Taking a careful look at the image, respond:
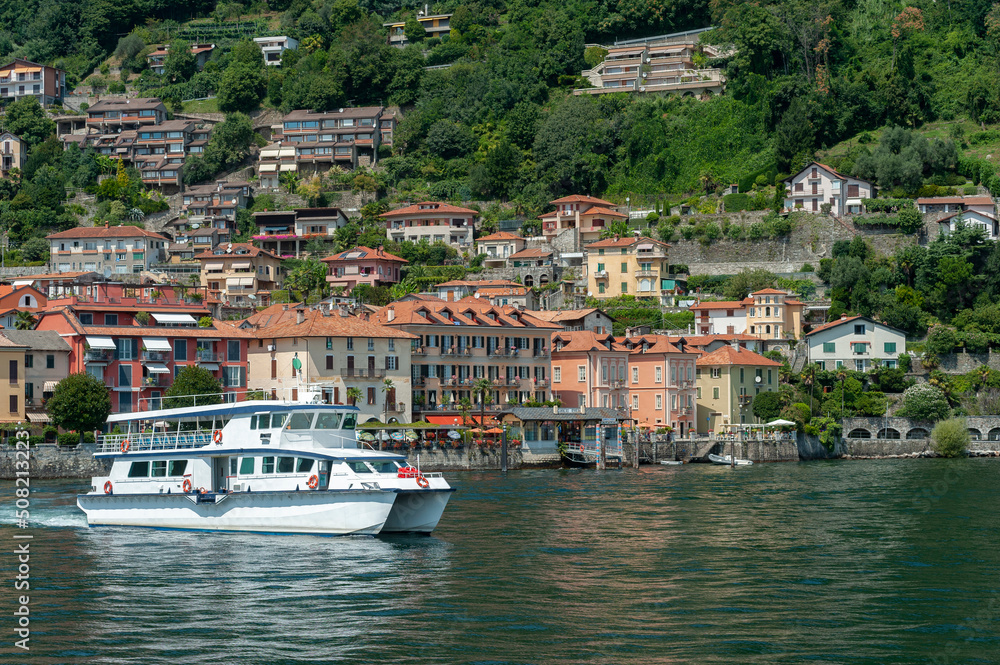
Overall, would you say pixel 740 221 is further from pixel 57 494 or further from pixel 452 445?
pixel 57 494

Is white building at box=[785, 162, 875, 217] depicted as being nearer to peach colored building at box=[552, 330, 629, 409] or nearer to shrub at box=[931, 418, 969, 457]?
shrub at box=[931, 418, 969, 457]

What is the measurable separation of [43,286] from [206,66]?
75990mm

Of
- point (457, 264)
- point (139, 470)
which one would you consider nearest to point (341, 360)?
point (139, 470)

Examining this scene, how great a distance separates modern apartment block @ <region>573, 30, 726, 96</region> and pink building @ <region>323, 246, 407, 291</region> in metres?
40.8

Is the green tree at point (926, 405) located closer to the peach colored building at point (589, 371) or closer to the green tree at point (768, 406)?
the green tree at point (768, 406)

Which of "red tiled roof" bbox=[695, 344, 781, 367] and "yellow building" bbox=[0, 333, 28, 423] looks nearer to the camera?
"yellow building" bbox=[0, 333, 28, 423]

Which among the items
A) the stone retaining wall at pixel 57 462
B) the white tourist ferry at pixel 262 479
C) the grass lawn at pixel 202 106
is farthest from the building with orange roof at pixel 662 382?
the grass lawn at pixel 202 106

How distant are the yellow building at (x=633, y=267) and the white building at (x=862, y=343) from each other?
18657 mm

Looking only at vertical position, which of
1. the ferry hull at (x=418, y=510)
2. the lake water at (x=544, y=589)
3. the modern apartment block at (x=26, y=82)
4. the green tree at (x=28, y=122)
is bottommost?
the lake water at (x=544, y=589)

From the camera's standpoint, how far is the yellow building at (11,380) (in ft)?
260

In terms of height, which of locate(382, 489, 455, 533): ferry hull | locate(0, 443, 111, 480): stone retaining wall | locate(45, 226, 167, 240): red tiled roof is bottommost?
locate(0, 443, 111, 480): stone retaining wall

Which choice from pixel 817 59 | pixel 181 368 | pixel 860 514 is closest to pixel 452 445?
pixel 181 368

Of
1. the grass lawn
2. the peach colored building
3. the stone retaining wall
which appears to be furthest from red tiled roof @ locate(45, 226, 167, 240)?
the stone retaining wall

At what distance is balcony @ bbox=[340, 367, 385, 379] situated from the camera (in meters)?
85.3
